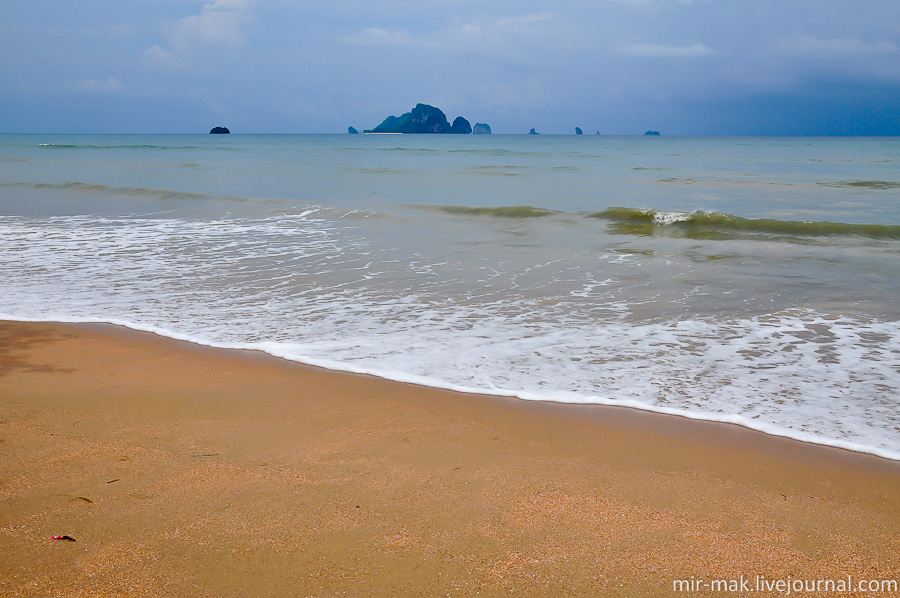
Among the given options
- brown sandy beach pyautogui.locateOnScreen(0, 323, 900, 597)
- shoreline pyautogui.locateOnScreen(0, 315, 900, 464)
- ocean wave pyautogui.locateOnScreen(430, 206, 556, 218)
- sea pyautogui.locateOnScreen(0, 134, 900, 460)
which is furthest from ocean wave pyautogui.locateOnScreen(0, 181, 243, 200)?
brown sandy beach pyautogui.locateOnScreen(0, 323, 900, 597)

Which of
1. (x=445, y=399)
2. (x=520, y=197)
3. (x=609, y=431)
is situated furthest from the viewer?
(x=520, y=197)

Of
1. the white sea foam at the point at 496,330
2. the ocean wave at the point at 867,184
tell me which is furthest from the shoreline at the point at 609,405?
the ocean wave at the point at 867,184

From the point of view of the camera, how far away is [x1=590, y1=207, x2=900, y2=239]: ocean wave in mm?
11623

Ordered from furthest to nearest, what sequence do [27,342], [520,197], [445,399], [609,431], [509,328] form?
[520,197], [509,328], [27,342], [445,399], [609,431]

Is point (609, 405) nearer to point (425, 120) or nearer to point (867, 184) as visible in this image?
point (867, 184)

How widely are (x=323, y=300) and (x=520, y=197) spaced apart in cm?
1235

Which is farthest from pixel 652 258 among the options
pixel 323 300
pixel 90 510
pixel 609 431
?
pixel 90 510

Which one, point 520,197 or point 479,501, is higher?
point 520,197

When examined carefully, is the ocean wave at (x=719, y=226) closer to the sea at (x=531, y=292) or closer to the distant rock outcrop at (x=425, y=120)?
the sea at (x=531, y=292)

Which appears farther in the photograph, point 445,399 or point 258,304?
point 258,304

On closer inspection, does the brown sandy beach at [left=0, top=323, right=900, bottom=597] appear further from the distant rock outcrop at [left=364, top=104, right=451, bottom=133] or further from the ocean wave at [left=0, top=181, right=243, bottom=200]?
the distant rock outcrop at [left=364, top=104, right=451, bottom=133]

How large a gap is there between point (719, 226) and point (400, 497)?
38.0ft

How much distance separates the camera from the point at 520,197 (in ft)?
58.4

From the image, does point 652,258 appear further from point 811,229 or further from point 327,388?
point 327,388
